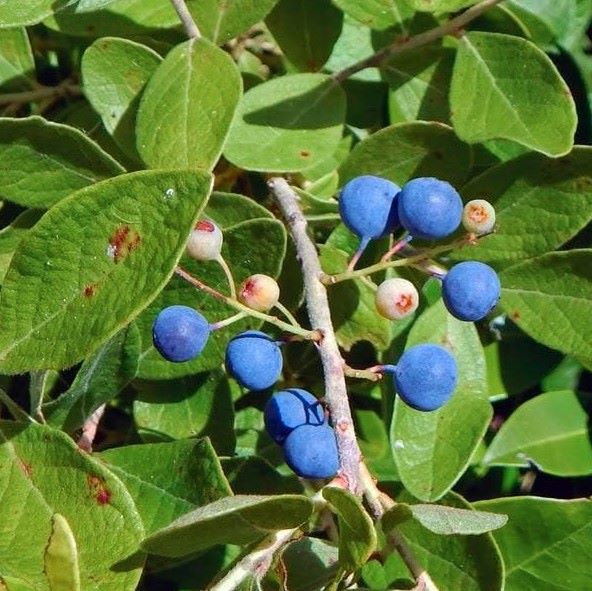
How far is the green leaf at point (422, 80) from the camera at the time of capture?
1.91 metres

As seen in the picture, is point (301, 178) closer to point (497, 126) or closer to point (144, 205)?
point (497, 126)

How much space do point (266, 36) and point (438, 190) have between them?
88cm

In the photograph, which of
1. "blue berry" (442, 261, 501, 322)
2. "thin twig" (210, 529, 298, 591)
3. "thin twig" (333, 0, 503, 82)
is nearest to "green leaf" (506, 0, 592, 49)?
"thin twig" (333, 0, 503, 82)

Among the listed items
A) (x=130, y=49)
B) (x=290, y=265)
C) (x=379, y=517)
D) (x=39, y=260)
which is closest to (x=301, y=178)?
(x=290, y=265)

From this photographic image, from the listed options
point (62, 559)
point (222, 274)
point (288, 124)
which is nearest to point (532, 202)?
point (288, 124)

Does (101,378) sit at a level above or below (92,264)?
below

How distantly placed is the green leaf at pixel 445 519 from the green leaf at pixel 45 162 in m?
0.69

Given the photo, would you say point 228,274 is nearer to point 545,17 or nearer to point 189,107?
point 189,107

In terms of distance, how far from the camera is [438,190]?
1.40 metres

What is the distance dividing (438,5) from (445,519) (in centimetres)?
82

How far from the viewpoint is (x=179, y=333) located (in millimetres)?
1332

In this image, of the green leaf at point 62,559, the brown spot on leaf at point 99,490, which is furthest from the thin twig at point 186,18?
the green leaf at point 62,559

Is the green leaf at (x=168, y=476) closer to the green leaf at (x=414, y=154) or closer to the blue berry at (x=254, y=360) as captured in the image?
the blue berry at (x=254, y=360)

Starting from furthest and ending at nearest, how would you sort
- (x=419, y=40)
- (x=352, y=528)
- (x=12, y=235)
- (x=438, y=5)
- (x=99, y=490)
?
(x=419, y=40), (x=12, y=235), (x=438, y=5), (x=99, y=490), (x=352, y=528)
